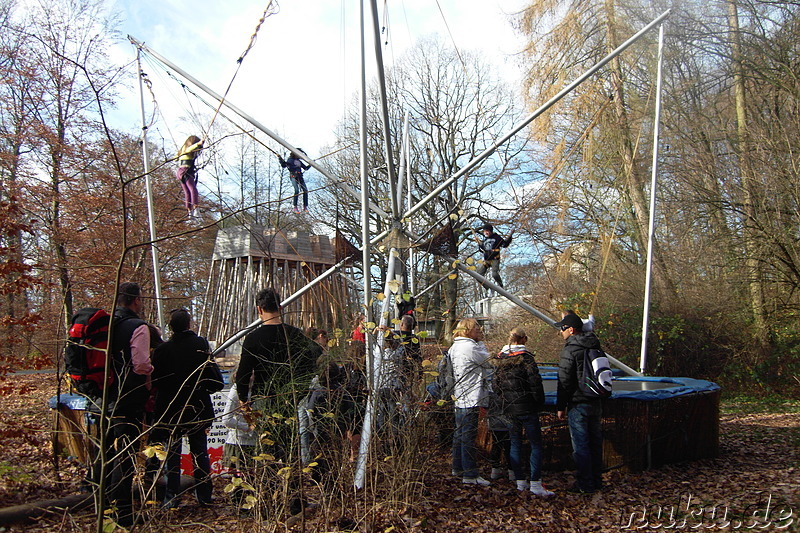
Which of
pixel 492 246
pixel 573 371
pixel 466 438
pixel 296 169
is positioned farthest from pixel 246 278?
pixel 573 371

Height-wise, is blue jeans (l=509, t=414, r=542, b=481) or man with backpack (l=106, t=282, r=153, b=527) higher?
man with backpack (l=106, t=282, r=153, b=527)

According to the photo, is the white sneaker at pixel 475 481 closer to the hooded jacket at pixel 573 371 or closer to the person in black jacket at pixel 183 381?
the hooded jacket at pixel 573 371

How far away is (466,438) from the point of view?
4941 mm

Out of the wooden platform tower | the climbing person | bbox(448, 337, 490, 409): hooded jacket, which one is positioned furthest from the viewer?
the climbing person

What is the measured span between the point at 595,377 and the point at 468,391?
4.08 ft

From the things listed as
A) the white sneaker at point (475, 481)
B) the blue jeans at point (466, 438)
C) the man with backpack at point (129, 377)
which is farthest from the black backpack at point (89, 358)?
the white sneaker at point (475, 481)

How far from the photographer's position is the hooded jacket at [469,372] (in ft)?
15.4

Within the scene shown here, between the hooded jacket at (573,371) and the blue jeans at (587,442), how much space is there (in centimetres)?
7

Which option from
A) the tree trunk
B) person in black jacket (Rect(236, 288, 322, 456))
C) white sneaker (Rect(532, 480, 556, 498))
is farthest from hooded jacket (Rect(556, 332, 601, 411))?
the tree trunk

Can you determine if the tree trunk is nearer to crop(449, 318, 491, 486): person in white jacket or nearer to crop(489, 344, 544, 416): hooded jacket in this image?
crop(489, 344, 544, 416): hooded jacket

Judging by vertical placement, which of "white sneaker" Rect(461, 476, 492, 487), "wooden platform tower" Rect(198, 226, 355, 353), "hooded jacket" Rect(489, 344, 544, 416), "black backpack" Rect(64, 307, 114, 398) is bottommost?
"white sneaker" Rect(461, 476, 492, 487)

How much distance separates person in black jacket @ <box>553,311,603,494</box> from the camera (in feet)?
16.8

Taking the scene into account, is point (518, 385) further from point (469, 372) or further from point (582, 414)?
point (469, 372)

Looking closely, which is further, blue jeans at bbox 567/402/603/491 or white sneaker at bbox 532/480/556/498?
blue jeans at bbox 567/402/603/491
